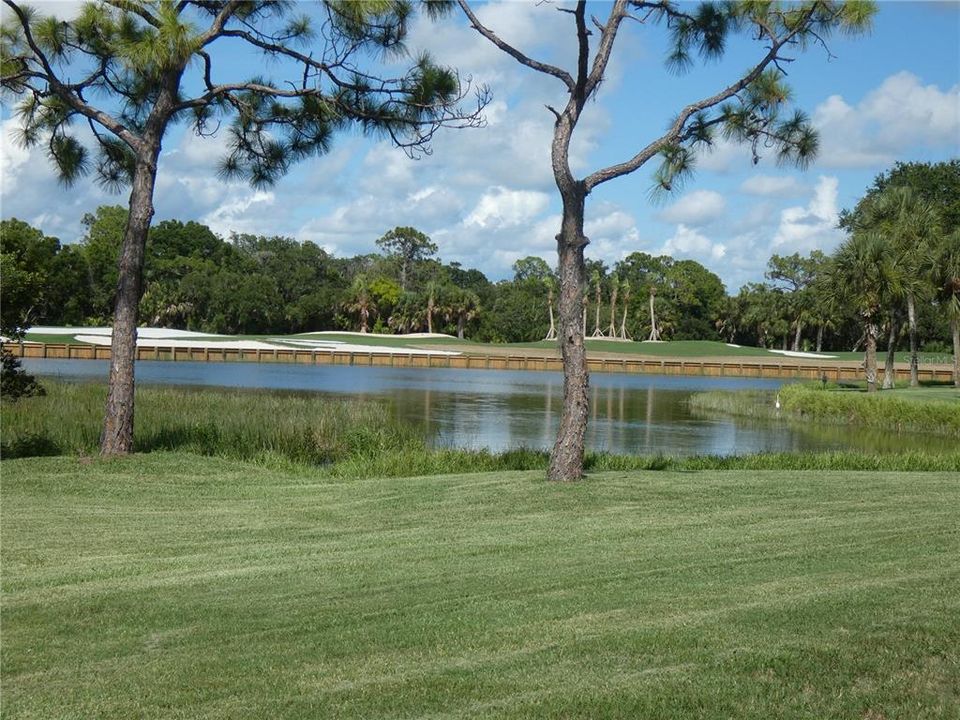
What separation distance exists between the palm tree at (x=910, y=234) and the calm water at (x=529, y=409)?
10.1 m

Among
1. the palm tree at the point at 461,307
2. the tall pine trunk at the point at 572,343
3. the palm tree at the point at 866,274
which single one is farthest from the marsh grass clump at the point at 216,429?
the palm tree at the point at 461,307

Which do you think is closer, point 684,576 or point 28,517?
point 684,576

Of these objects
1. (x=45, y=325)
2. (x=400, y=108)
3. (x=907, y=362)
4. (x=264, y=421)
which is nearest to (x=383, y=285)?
(x=45, y=325)

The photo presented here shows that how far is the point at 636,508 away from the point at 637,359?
66059 millimetres

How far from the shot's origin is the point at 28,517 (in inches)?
434

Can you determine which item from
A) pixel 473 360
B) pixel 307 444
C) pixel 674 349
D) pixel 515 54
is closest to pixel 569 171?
pixel 515 54

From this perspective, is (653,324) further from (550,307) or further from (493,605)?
(493,605)

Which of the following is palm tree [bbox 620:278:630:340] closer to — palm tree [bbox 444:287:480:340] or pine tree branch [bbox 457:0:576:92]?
palm tree [bbox 444:287:480:340]

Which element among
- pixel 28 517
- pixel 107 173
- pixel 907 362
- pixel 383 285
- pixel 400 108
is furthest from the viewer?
pixel 383 285

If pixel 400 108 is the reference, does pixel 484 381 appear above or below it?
below

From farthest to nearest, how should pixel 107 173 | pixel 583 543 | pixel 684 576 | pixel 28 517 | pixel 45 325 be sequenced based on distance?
pixel 45 325, pixel 107 173, pixel 28 517, pixel 583 543, pixel 684 576

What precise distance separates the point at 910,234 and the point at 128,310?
1495 inches

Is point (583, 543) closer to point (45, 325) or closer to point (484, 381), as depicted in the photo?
point (484, 381)

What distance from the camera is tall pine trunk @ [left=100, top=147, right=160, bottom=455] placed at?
15.3 meters
